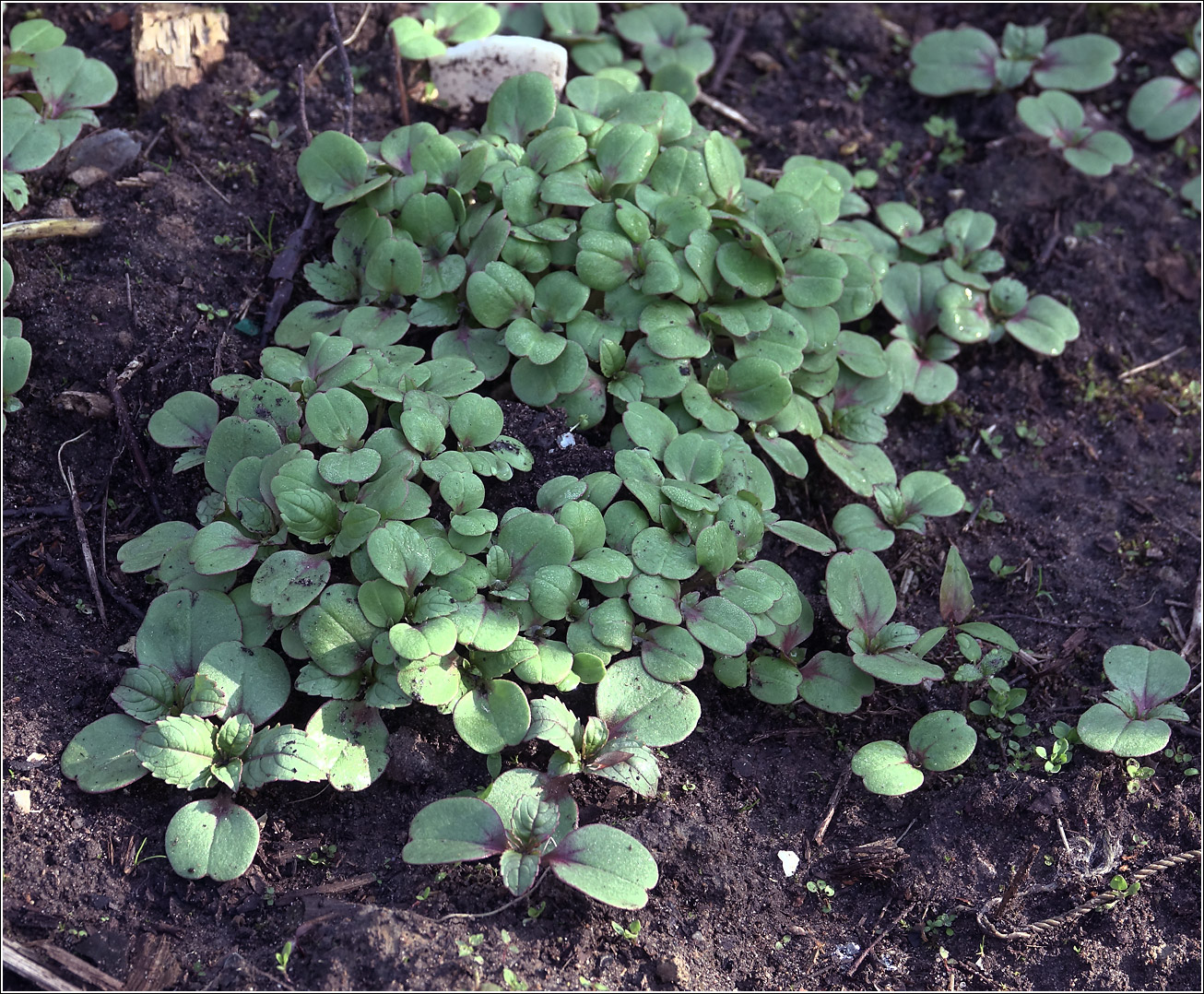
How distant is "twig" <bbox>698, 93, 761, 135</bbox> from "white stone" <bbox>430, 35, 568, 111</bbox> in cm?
60

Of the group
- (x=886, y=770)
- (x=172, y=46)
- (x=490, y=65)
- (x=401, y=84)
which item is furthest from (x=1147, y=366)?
(x=172, y=46)

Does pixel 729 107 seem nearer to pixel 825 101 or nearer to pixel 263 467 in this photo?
pixel 825 101

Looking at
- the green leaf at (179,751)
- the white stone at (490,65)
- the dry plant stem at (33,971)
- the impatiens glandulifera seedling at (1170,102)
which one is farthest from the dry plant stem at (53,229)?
the impatiens glandulifera seedling at (1170,102)

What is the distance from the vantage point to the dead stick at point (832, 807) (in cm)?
240

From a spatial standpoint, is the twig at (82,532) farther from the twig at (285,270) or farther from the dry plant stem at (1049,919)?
the dry plant stem at (1049,919)

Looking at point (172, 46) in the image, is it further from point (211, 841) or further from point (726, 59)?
point (211, 841)

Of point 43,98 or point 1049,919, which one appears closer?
point 1049,919

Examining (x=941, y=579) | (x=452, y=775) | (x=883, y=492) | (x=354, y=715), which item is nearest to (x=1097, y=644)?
(x=941, y=579)

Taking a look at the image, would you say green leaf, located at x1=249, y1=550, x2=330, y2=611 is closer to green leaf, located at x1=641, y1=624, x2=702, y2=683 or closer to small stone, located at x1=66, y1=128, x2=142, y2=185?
green leaf, located at x1=641, y1=624, x2=702, y2=683

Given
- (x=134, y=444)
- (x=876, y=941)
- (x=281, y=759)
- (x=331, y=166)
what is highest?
(x=331, y=166)

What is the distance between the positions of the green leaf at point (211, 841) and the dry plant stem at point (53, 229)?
183 centimetres

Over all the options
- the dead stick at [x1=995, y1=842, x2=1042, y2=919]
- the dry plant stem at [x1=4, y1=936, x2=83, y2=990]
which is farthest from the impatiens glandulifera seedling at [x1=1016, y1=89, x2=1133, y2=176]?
the dry plant stem at [x1=4, y1=936, x2=83, y2=990]

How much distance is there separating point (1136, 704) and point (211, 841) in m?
2.28

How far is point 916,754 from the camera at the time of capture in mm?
2492
